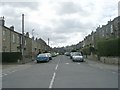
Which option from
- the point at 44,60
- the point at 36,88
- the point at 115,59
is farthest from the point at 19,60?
the point at 36,88

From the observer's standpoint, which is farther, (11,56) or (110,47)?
(11,56)

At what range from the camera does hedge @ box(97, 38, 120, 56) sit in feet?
125

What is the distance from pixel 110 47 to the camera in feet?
137

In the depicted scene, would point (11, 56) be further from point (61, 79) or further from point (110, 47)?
point (61, 79)

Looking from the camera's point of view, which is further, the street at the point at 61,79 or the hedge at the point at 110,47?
the hedge at the point at 110,47

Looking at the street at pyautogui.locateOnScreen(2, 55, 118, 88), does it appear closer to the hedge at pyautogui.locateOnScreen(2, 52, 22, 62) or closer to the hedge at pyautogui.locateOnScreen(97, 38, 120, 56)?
the hedge at pyautogui.locateOnScreen(97, 38, 120, 56)

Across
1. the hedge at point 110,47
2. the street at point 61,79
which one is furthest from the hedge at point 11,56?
the street at point 61,79

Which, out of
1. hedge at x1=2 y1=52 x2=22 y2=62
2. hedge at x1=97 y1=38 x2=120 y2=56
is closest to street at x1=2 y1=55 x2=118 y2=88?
hedge at x1=97 y1=38 x2=120 y2=56

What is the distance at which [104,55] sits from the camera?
46250 millimetres

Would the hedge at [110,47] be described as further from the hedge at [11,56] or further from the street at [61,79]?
the street at [61,79]

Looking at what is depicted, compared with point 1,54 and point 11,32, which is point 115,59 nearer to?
point 1,54

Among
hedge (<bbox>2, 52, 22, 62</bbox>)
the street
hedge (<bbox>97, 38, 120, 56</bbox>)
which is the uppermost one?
hedge (<bbox>97, 38, 120, 56</bbox>)

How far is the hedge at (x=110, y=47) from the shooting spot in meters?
38.2

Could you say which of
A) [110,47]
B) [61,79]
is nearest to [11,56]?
[110,47]
